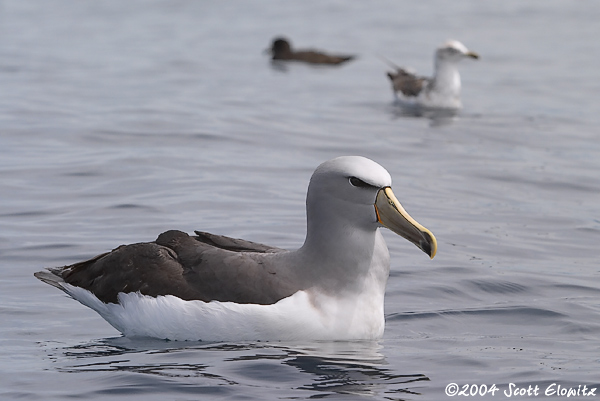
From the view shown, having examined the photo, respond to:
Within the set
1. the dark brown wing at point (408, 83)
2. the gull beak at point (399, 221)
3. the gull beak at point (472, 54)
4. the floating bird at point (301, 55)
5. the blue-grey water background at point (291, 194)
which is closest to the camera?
the blue-grey water background at point (291, 194)

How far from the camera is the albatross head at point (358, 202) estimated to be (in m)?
7.26

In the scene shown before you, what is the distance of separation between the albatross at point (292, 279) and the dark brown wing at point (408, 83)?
1418 centimetres

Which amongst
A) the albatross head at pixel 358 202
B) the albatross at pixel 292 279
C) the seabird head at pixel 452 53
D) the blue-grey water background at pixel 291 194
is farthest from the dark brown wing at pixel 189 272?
the seabird head at pixel 452 53

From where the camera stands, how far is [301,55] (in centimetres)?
2909

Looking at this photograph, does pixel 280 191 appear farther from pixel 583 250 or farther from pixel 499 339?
pixel 499 339

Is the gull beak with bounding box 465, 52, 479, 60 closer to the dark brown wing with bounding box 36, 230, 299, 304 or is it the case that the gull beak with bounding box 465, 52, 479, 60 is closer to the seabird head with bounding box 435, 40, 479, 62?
the seabird head with bounding box 435, 40, 479, 62

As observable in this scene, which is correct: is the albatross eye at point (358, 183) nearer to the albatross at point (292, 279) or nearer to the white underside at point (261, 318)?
the albatross at point (292, 279)

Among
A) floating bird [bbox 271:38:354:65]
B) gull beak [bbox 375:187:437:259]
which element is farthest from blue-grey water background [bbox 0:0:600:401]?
gull beak [bbox 375:187:437:259]

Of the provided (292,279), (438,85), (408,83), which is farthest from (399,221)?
(408,83)

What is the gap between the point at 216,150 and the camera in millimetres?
15227

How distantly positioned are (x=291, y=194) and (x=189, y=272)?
18.0 ft

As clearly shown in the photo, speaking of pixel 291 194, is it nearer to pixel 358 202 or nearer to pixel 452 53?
pixel 358 202

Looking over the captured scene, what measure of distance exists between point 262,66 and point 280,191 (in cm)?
1562

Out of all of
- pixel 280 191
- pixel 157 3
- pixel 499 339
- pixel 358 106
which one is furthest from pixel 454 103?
pixel 157 3
